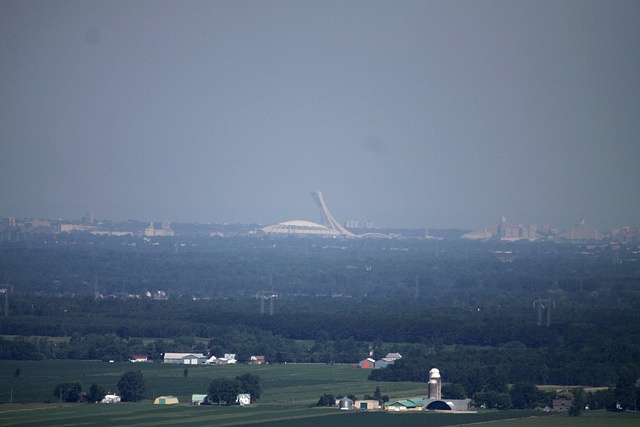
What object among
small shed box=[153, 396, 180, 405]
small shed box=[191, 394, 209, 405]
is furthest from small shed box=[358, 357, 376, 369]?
small shed box=[153, 396, 180, 405]

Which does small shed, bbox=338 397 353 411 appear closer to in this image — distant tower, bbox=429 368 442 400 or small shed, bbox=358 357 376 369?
distant tower, bbox=429 368 442 400

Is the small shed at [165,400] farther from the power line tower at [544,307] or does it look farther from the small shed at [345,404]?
the power line tower at [544,307]

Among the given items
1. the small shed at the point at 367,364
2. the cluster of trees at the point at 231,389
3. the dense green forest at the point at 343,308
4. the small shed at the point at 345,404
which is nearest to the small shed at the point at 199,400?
the cluster of trees at the point at 231,389

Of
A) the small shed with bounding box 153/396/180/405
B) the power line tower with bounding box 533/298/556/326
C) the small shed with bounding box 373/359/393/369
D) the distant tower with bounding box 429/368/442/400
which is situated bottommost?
the small shed with bounding box 153/396/180/405

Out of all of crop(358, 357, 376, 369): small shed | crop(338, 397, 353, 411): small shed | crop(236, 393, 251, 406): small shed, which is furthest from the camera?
crop(358, 357, 376, 369): small shed

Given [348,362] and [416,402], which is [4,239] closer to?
[348,362]

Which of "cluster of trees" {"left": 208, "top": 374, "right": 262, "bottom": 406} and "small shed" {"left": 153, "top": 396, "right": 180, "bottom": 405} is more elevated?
"cluster of trees" {"left": 208, "top": 374, "right": 262, "bottom": 406}
